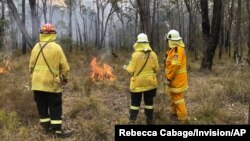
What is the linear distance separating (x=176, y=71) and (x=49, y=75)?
2260 mm

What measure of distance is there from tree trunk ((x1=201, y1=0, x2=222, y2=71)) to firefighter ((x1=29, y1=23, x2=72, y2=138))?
866 cm

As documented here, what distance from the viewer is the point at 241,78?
40.7 ft

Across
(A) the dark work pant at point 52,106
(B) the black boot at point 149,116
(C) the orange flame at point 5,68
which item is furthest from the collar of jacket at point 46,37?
(C) the orange flame at point 5,68

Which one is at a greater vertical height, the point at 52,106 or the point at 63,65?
the point at 63,65

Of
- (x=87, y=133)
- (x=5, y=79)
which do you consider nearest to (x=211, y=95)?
(x=87, y=133)

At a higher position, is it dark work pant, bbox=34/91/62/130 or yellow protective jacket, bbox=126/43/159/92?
yellow protective jacket, bbox=126/43/159/92

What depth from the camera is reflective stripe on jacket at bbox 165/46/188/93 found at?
293 inches

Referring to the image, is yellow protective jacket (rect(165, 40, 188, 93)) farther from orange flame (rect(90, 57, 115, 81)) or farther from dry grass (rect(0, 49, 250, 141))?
orange flame (rect(90, 57, 115, 81))

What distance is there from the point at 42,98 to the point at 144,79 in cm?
180

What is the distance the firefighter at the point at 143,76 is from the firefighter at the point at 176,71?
0.29 metres

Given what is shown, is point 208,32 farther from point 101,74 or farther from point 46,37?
point 46,37

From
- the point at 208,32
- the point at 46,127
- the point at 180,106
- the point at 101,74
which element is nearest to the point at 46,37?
the point at 46,127

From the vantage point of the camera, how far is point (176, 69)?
745cm

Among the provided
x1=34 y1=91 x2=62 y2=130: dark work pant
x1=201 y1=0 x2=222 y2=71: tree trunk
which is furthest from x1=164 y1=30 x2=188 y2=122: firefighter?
x1=201 y1=0 x2=222 y2=71: tree trunk
